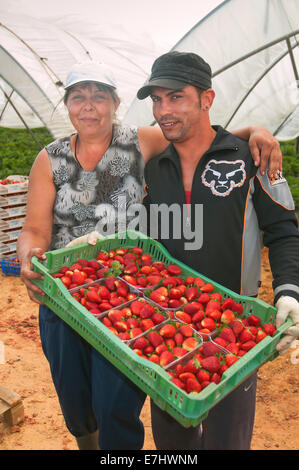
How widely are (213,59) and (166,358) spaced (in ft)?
15.9

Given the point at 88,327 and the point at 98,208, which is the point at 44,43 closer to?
the point at 98,208

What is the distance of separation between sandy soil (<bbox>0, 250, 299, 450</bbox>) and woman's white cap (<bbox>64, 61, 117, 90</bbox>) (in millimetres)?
2728

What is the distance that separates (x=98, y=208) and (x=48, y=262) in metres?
0.45

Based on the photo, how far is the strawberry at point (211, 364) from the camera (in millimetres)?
1707

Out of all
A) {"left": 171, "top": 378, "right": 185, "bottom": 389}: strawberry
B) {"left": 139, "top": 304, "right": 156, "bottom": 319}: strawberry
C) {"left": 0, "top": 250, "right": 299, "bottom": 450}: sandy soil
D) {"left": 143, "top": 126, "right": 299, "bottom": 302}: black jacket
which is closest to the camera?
{"left": 171, "top": 378, "right": 185, "bottom": 389}: strawberry

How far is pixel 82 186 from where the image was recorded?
244cm

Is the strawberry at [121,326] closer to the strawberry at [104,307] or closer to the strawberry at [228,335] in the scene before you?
the strawberry at [104,307]

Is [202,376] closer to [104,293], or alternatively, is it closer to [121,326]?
[121,326]

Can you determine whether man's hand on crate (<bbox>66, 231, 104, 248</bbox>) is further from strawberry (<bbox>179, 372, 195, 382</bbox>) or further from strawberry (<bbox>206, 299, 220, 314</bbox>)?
strawberry (<bbox>179, 372, 195, 382</bbox>)

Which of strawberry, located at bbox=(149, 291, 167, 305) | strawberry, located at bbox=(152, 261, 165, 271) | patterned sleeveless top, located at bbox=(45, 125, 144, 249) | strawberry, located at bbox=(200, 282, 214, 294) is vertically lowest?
strawberry, located at bbox=(149, 291, 167, 305)

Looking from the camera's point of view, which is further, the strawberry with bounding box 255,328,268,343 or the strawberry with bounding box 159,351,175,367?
the strawberry with bounding box 255,328,268,343

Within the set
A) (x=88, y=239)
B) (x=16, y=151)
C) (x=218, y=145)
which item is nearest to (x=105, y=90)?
(x=218, y=145)

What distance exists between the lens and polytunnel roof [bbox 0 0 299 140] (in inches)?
203

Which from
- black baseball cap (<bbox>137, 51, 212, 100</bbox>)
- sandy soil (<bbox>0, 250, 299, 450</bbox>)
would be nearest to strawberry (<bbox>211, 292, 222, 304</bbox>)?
black baseball cap (<bbox>137, 51, 212, 100</bbox>)
